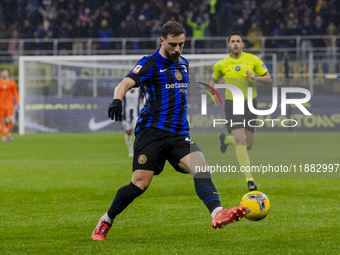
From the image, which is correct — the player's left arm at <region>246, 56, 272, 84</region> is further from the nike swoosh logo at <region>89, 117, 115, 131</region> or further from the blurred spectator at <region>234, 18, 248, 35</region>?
the blurred spectator at <region>234, 18, 248, 35</region>

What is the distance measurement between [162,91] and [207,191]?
3.05 feet

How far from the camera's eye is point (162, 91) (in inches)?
228

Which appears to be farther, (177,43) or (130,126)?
(130,126)

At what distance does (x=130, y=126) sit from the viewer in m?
15.5

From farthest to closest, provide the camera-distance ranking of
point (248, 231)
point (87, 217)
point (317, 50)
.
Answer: point (317, 50)
point (87, 217)
point (248, 231)

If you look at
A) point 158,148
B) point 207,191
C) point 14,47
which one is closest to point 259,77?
point 158,148

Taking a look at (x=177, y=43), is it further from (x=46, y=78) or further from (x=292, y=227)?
(x=46, y=78)

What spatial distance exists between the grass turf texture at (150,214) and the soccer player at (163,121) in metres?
0.51

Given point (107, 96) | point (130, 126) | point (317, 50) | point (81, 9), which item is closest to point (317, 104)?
point (317, 50)

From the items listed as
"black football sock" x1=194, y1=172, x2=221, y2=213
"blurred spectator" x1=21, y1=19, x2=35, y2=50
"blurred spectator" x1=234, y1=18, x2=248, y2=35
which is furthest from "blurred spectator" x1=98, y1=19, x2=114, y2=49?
"black football sock" x1=194, y1=172, x2=221, y2=213

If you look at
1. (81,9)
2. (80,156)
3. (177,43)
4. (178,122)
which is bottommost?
(80,156)

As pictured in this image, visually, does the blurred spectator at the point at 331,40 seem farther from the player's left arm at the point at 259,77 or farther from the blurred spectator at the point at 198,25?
the player's left arm at the point at 259,77

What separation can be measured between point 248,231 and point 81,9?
921 inches

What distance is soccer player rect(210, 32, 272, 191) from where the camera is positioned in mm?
9383
